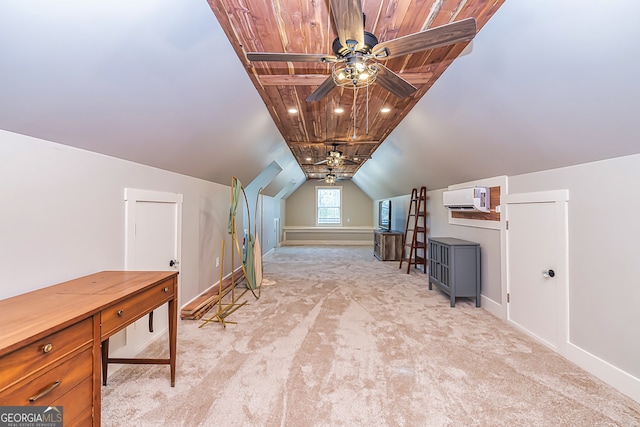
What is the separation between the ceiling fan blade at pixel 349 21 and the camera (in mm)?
1219

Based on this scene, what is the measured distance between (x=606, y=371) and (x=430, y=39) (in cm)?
271

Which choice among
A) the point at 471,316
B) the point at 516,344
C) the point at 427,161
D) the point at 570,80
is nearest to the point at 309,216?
the point at 427,161

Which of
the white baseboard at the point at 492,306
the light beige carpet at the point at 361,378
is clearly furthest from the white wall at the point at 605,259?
the white baseboard at the point at 492,306

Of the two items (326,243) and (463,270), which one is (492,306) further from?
(326,243)

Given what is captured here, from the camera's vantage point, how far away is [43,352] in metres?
1.05

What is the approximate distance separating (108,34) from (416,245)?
18.9 feet

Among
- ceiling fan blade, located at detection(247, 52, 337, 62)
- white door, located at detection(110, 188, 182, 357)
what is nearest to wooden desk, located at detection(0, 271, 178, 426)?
white door, located at detection(110, 188, 182, 357)

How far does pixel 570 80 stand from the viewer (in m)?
1.69

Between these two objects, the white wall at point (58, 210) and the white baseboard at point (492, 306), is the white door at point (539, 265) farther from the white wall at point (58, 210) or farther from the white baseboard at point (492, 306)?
the white wall at point (58, 210)

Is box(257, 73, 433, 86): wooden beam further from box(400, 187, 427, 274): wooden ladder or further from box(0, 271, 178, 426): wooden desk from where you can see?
box(400, 187, 427, 274): wooden ladder

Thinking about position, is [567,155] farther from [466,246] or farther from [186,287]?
[186,287]

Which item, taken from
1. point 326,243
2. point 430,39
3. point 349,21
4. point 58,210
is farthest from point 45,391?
point 326,243

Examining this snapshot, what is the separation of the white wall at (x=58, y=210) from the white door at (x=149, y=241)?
0.09 metres

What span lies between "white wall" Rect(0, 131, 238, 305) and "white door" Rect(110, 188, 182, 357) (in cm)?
9
